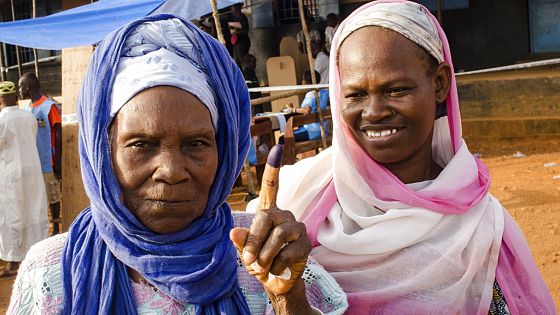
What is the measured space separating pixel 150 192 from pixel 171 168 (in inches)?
3.2

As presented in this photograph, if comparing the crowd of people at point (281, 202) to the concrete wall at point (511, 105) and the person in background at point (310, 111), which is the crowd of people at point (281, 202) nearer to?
the person in background at point (310, 111)

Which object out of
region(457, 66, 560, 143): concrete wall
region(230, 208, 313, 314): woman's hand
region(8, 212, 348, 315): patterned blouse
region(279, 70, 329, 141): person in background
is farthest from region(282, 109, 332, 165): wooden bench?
region(230, 208, 313, 314): woman's hand

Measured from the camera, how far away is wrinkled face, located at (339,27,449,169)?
2342 mm

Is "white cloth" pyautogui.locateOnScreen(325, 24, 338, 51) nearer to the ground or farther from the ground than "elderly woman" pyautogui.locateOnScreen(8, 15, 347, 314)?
farther from the ground

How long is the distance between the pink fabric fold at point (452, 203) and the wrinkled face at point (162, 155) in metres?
0.78

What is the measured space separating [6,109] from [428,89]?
5.68 metres

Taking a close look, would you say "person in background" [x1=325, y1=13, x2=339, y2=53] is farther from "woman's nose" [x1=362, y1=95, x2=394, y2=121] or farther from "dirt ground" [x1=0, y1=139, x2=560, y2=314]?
"woman's nose" [x1=362, y1=95, x2=394, y2=121]

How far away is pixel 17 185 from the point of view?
7.33 meters

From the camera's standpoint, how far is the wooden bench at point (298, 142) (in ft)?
27.7

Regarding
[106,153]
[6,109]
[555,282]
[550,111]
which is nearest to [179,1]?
[6,109]

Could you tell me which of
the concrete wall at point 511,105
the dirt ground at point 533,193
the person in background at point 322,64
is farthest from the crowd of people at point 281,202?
the person in background at point 322,64

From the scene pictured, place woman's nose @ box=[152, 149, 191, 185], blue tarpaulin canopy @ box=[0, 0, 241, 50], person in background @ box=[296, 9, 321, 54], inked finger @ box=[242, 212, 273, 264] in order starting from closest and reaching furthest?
inked finger @ box=[242, 212, 273, 264], woman's nose @ box=[152, 149, 191, 185], blue tarpaulin canopy @ box=[0, 0, 241, 50], person in background @ box=[296, 9, 321, 54]

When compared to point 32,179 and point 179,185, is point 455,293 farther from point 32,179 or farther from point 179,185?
point 32,179

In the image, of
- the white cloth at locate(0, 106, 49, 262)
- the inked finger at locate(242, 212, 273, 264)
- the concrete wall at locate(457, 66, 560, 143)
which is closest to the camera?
the inked finger at locate(242, 212, 273, 264)
